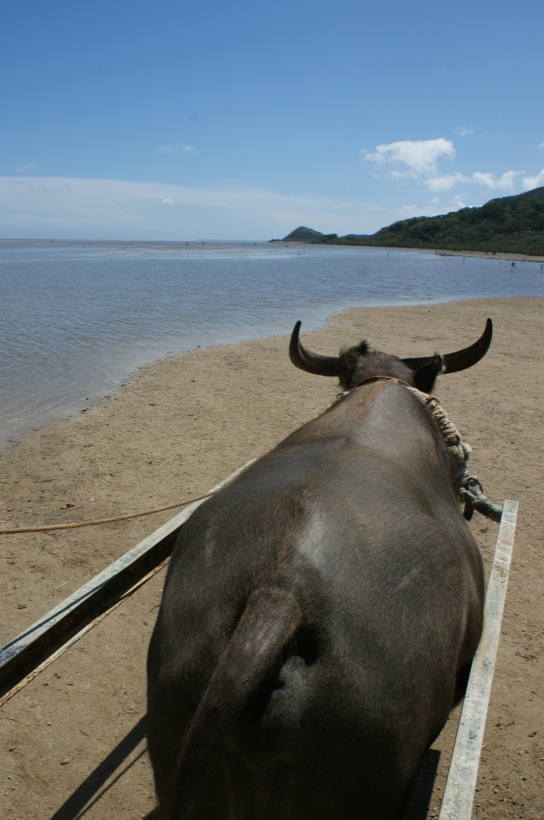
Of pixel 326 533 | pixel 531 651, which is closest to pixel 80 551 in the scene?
pixel 531 651

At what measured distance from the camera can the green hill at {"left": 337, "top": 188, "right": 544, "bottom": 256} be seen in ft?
309

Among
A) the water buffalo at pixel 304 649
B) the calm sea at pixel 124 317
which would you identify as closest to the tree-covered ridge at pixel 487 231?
the calm sea at pixel 124 317

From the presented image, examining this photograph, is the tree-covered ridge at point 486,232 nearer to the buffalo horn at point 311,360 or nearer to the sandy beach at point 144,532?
the sandy beach at point 144,532

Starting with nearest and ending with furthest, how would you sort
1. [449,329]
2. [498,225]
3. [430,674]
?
[430,674]
[449,329]
[498,225]

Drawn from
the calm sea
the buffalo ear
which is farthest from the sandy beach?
the buffalo ear

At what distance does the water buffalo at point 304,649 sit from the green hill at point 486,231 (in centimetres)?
8435

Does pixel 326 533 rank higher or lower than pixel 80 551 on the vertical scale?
higher

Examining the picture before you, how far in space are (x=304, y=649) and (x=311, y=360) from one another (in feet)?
10.2

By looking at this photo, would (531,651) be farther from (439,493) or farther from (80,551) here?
(80,551)

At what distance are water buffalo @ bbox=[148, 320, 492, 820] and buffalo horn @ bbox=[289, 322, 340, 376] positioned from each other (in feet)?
7.35

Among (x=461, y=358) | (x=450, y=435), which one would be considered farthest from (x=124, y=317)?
(x=450, y=435)

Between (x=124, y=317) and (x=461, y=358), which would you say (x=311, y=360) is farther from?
(x=124, y=317)

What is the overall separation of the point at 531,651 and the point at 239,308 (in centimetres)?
1912

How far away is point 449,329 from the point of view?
17.3 meters
